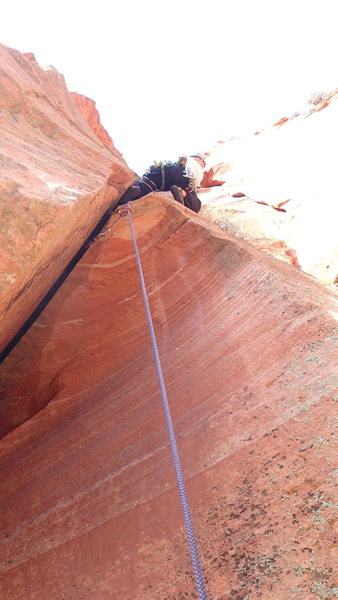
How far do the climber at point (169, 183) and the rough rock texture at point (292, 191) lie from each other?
2.50 metres

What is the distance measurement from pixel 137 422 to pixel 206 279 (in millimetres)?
2158

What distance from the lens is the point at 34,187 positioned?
3.63m

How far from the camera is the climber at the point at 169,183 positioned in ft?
25.1

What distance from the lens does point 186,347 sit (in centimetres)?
477

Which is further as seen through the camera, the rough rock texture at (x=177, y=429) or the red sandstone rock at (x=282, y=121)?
the red sandstone rock at (x=282, y=121)

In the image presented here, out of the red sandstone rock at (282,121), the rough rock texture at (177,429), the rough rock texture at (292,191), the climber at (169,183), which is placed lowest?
the rough rock texture at (177,429)

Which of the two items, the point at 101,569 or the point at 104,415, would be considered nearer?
the point at 101,569

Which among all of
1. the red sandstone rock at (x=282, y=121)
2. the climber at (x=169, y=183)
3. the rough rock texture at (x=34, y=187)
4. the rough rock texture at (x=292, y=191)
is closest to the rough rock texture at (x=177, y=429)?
the rough rock texture at (x=34, y=187)

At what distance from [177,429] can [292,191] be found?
35.8ft

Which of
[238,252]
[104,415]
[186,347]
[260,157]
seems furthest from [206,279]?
[260,157]

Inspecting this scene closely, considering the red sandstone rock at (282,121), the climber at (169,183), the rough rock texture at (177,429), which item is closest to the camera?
the rough rock texture at (177,429)

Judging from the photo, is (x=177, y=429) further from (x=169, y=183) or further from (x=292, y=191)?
(x=292, y=191)

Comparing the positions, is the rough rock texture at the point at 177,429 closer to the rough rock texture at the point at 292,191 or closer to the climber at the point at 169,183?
the climber at the point at 169,183

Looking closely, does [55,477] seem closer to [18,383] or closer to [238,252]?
[18,383]
